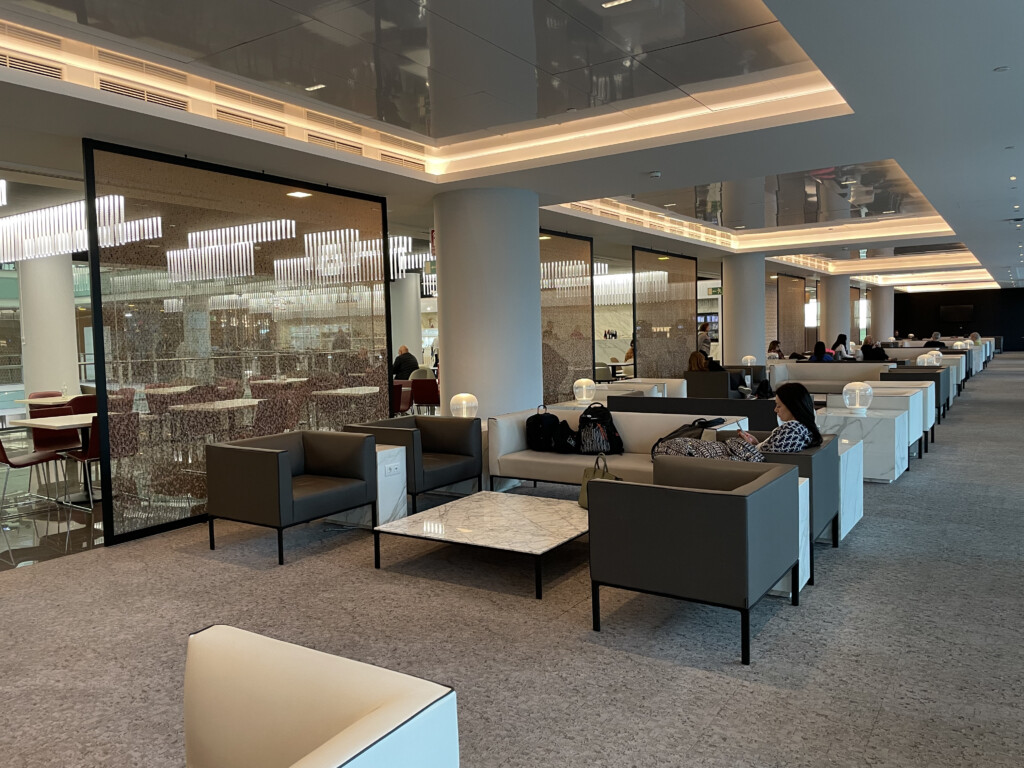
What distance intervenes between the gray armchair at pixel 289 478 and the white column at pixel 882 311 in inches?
1351

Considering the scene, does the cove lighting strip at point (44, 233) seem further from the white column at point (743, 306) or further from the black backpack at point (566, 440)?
the white column at point (743, 306)

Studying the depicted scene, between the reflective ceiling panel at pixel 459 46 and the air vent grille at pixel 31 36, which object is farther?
the air vent grille at pixel 31 36

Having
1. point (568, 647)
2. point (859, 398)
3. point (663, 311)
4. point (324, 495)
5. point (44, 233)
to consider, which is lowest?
point (568, 647)

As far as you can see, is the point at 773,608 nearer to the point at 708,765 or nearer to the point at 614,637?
the point at 614,637

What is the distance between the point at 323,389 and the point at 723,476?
16.9ft

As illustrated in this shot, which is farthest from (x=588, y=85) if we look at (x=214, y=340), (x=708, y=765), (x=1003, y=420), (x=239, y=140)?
(x=1003, y=420)

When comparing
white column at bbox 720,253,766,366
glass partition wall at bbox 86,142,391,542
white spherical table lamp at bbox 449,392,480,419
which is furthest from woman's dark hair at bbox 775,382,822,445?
white column at bbox 720,253,766,366

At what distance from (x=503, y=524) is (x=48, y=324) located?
9584mm

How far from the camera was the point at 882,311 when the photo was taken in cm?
3509

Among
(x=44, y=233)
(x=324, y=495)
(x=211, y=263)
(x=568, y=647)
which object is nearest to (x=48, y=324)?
(x=44, y=233)

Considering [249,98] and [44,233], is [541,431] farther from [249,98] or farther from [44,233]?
[44,233]

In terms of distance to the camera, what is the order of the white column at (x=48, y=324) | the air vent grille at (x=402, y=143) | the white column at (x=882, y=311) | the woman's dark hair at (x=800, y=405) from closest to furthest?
1. the woman's dark hair at (x=800, y=405)
2. the air vent grille at (x=402, y=143)
3. the white column at (x=48, y=324)
4. the white column at (x=882, y=311)

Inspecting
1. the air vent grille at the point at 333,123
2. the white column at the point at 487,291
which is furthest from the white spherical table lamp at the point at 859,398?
the air vent grille at the point at 333,123

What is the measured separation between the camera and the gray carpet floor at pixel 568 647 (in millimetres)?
2934
